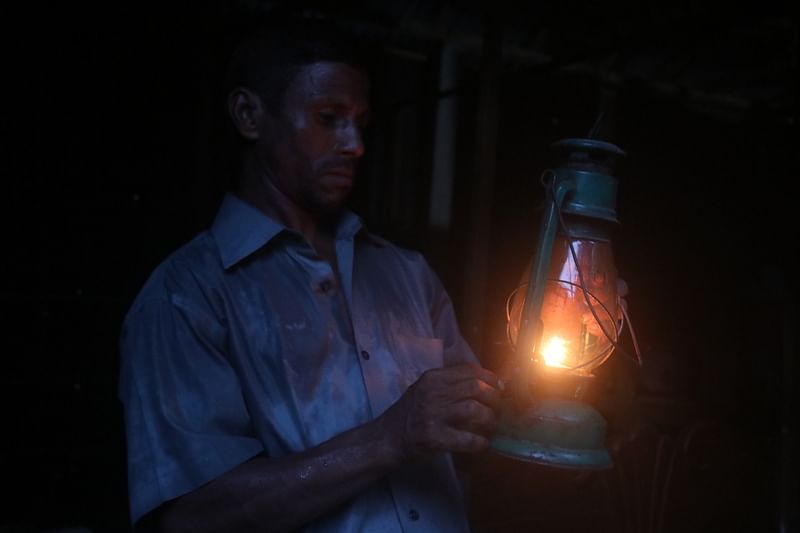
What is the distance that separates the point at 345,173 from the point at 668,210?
333 cm

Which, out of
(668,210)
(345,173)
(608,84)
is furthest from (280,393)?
(668,210)

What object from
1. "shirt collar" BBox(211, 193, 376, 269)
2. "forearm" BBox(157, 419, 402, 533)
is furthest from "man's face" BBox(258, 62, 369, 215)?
"forearm" BBox(157, 419, 402, 533)

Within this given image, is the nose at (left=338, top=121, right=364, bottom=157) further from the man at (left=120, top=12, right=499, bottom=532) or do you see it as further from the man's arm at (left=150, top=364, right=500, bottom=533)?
the man's arm at (left=150, top=364, right=500, bottom=533)

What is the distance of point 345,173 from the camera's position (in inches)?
82.0

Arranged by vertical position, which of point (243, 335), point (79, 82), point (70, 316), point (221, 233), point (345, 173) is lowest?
point (70, 316)

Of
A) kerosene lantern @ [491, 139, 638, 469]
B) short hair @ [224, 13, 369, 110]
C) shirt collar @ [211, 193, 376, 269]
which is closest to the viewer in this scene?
kerosene lantern @ [491, 139, 638, 469]

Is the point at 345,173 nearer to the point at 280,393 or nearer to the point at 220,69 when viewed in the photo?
the point at 280,393

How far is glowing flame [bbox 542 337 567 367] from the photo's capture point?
160 centimetres

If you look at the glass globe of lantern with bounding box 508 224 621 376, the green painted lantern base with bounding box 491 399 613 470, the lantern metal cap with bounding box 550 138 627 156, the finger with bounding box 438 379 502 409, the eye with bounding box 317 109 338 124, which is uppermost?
the eye with bounding box 317 109 338 124

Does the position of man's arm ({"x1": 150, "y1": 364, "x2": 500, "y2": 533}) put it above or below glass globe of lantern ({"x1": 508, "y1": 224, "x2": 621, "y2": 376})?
below

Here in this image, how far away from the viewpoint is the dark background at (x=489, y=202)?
286 centimetres

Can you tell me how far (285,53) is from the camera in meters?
2.10

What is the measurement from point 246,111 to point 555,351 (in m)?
1.20

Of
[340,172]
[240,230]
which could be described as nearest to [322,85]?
[340,172]
